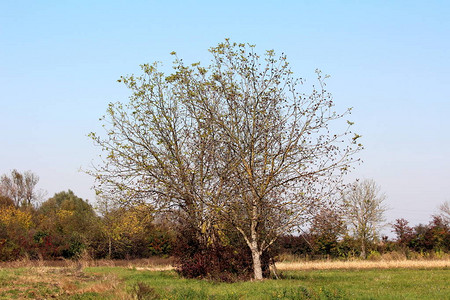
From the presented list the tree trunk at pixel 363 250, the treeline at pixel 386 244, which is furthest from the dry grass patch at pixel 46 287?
the tree trunk at pixel 363 250

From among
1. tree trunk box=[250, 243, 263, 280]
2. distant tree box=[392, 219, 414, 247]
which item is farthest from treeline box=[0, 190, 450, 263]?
tree trunk box=[250, 243, 263, 280]

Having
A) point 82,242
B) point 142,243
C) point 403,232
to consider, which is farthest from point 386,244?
point 82,242

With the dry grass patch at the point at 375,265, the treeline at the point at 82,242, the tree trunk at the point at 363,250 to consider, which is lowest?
the dry grass patch at the point at 375,265

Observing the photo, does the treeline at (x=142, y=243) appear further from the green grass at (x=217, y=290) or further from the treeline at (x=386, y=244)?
the green grass at (x=217, y=290)

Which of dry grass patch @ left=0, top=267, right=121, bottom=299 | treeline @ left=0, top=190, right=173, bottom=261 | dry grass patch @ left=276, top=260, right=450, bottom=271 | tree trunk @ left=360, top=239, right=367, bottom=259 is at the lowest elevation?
dry grass patch @ left=276, top=260, right=450, bottom=271

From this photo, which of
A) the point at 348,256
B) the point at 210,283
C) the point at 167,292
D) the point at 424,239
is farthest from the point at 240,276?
the point at 424,239

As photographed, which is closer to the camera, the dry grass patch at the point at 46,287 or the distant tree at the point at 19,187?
the dry grass patch at the point at 46,287

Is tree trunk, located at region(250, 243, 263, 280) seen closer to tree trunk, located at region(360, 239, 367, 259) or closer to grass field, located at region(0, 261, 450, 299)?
grass field, located at region(0, 261, 450, 299)

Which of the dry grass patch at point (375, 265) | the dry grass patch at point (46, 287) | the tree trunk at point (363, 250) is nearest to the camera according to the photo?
the dry grass patch at point (46, 287)

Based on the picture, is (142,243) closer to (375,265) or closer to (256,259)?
(375,265)

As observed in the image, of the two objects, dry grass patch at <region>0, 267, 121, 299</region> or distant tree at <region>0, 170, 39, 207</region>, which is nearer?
dry grass patch at <region>0, 267, 121, 299</region>

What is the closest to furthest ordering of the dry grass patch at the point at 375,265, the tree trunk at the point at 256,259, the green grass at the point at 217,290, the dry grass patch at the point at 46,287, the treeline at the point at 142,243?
→ 1. the green grass at the point at 217,290
2. the dry grass patch at the point at 46,287
3. the tree trunk at the point at 256,259
4. the dry grass patch at the point at 375,265
5. the treeline at the point at 142,243

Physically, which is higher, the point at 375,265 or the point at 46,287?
the point at 46,287

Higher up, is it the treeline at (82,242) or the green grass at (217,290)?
the treeline at (82,242)
